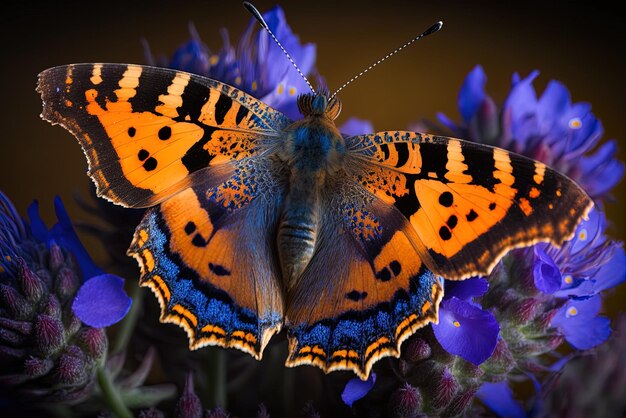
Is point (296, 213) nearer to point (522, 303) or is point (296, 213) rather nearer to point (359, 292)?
point (359, 292)

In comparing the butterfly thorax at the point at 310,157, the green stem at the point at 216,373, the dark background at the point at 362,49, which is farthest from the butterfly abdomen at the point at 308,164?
the dark background at the point at 362,49

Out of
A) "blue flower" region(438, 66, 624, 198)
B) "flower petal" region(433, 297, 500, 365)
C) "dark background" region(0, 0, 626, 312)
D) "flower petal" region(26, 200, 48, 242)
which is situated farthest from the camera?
"dark background" region(0, 0, 626, 312)

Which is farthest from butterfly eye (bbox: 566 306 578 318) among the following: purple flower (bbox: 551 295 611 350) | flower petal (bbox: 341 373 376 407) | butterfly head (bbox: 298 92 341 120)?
butterfly head (bbox: 298 92 341 120)

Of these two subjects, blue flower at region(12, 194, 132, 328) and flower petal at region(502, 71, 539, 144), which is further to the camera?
flower petal at region(502, 71, 539, 144)

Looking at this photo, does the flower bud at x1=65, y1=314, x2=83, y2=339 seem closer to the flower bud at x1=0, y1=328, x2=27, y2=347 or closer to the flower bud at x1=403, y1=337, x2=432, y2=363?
the flower bud at x1=0, y1=328, x2=27, y2=347

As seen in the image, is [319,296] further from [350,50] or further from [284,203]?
[350,50]

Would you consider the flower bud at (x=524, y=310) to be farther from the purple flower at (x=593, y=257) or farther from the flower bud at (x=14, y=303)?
the flower bud at (x=14, y=303)

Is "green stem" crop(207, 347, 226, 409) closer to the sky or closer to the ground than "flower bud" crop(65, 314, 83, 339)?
closer to the ground

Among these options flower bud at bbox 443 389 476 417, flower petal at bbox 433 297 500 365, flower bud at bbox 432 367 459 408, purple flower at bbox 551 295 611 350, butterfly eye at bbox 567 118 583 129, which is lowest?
purple flower at bbox 551 295 611 350
